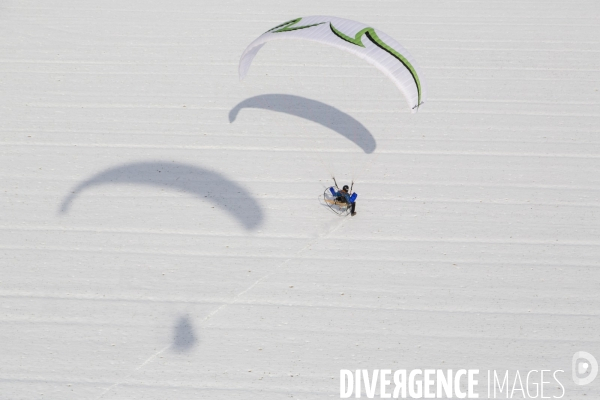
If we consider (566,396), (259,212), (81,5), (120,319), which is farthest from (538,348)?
(81,5)

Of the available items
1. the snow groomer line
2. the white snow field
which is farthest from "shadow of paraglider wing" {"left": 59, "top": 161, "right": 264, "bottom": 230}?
the snow groomer line

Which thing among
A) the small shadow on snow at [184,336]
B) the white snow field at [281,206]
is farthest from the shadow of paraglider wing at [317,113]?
the small shadow on snow at [184,336]

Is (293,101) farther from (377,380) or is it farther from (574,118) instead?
(377,380)

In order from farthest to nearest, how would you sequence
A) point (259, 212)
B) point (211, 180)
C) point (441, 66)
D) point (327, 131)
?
1. point (441, 66)
2. point (327, 131)
3. point (211, 180)
4. point (259, 212)

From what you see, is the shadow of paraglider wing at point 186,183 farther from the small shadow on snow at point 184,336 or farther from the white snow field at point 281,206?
the small shadow on snow at point 184,336

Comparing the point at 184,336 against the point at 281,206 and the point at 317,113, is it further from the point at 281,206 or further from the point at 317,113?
the point at 317,113

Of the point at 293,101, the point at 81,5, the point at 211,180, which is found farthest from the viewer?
the point at 81,5

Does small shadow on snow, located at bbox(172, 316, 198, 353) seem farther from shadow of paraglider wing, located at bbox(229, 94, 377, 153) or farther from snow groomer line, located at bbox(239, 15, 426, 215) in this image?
shadow of paraglider wing, located at bbox(229, 94, 377, 153)

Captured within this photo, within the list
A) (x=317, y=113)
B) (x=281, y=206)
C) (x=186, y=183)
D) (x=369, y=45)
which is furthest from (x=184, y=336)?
(x=317, y=113)
